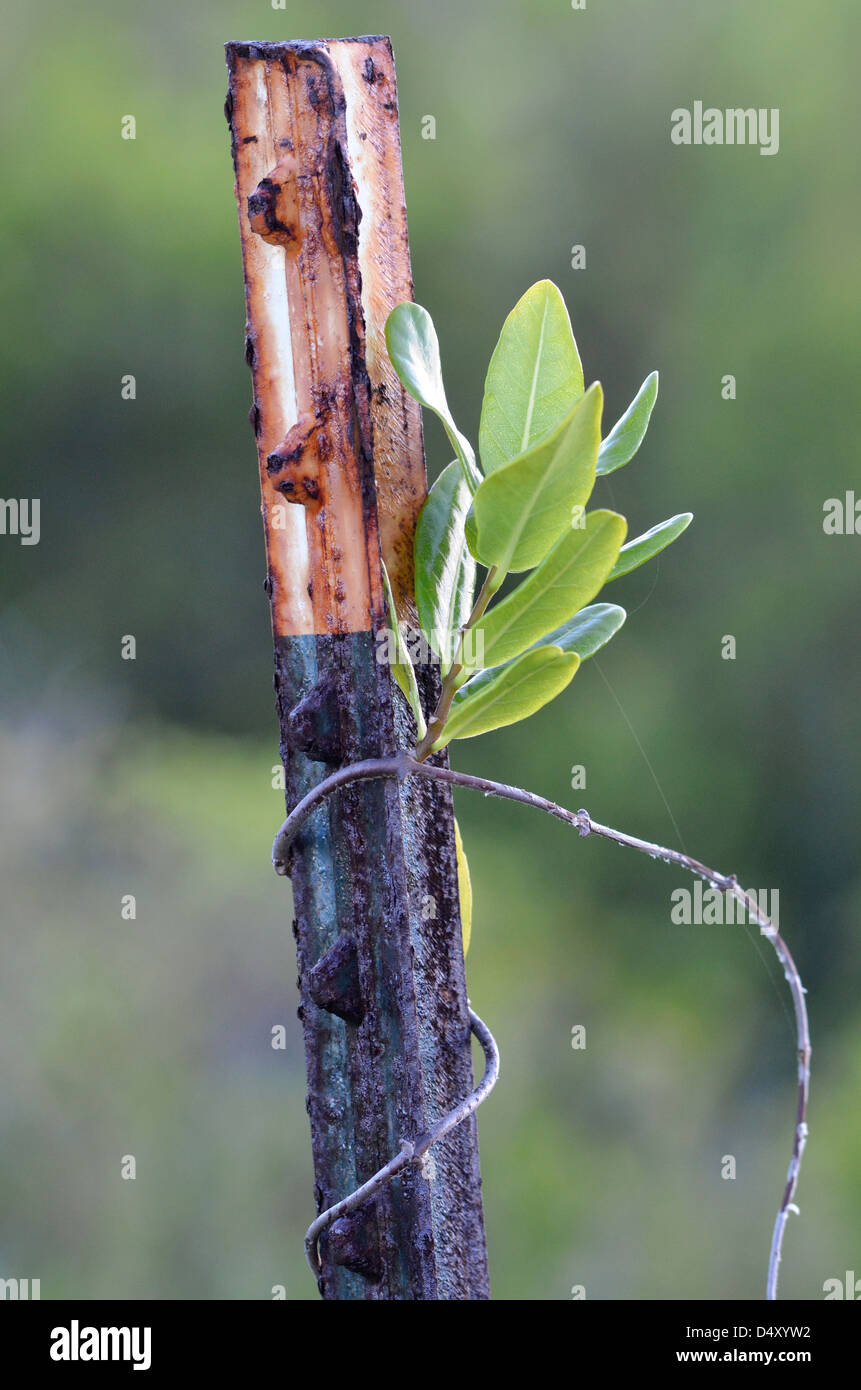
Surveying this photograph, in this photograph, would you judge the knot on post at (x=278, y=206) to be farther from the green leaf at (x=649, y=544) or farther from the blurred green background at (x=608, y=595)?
the blurred green background at (x=608, y=595)

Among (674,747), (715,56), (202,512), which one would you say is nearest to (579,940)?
(674,747)

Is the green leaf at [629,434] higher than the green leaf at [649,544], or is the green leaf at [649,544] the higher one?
the green leaf at [629,434]

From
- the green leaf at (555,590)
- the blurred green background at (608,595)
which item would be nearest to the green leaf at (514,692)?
the green leaf at (555,590)

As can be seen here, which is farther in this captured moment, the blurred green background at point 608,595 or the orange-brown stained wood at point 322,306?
the blurred green background at point 608,595

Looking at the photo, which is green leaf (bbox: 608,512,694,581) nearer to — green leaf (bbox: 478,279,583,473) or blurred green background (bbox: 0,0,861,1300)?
green leaf (bbox: 478,279,583,473)

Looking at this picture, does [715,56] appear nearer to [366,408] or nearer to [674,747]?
[674,747]

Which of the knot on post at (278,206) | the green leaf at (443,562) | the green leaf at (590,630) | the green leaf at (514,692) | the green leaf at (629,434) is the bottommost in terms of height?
the green leaf at (514,692)

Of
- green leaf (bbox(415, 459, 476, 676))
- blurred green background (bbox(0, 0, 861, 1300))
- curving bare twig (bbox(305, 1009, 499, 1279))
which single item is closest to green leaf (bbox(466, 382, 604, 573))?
green leaf (bbox(415, 459, 476, 676))
